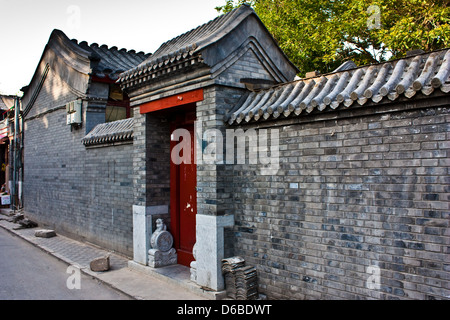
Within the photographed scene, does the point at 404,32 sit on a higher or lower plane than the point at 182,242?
higher

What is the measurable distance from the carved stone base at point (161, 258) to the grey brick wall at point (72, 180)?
1.30m

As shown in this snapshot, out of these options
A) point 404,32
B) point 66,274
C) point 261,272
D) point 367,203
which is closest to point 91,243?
point 66,274

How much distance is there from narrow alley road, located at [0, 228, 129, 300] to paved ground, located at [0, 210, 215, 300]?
0.14 m

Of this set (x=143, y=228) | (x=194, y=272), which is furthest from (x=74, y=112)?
(x=194, y=272)

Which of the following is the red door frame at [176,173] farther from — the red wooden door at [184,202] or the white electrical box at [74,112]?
the white electrical box at [74,112]

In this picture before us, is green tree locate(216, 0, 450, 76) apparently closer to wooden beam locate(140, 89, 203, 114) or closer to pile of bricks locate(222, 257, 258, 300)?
wooden beam locate(140, 89, 203, 114)

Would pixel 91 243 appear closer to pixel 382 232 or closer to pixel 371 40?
pixel 382 232

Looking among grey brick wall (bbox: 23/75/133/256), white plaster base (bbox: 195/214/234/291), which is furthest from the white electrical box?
white plaster base (bbox: 195/214/234/291)

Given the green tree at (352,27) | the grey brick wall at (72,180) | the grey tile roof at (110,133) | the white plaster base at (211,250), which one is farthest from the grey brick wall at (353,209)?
the green tree at (352,27)

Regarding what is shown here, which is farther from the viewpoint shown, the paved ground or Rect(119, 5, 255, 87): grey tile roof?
the paved ground

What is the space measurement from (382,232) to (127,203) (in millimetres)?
5572

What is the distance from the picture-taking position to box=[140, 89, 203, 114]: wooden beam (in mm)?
5891

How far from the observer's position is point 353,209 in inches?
166

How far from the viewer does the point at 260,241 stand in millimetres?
5285
